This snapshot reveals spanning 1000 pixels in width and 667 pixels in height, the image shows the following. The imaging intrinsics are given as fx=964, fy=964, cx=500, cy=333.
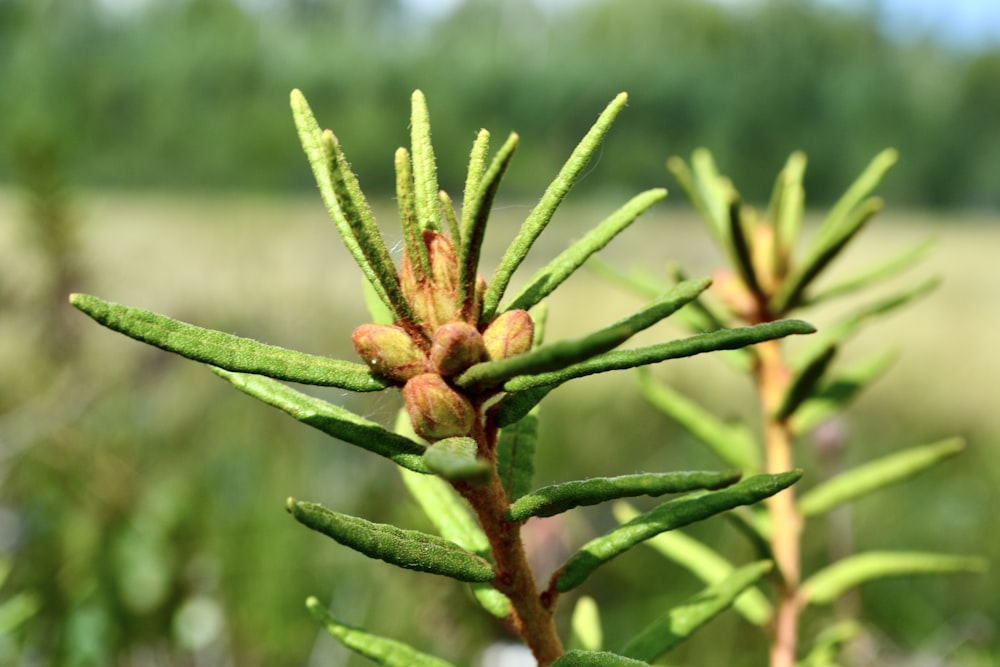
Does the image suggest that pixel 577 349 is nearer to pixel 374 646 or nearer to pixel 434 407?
pixel 434 407

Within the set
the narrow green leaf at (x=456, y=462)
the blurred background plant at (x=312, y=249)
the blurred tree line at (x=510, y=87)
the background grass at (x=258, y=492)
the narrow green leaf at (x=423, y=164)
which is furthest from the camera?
the blurred tree line at (x=510, y=87)

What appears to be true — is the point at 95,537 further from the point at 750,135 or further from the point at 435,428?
the point at 750,135

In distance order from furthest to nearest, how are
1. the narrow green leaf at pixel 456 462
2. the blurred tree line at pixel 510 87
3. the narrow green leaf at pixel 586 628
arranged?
the blurred tree line at pixel 510 87
the narrow green leaf at pixel 586 628
the narrow green leaf at pixel 456 462

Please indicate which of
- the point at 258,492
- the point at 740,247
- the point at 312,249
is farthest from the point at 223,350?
the point at 312,249

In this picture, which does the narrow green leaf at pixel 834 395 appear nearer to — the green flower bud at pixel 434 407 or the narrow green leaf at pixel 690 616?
the narrow green leaf at pixel 690 616

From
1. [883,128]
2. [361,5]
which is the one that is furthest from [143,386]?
[361,5]

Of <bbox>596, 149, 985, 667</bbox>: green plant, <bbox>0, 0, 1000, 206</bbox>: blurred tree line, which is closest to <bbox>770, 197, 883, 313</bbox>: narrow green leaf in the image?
<bbox>596, 149, 985, 667</bbox>: green plant

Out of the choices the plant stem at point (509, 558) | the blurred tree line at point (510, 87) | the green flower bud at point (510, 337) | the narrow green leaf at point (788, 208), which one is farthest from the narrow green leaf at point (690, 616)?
the blurred tree line at point (510, 87)

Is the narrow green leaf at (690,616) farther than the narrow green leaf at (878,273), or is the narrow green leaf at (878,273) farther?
the narrow green leaf at (878,273)
